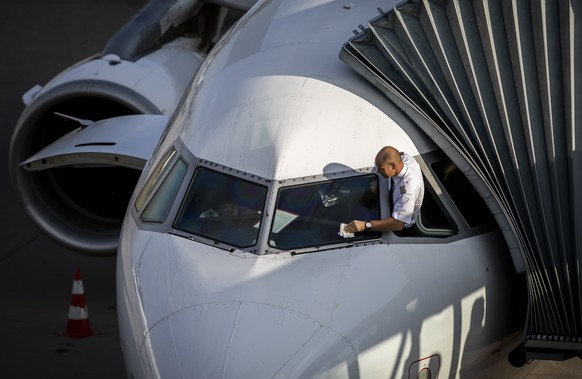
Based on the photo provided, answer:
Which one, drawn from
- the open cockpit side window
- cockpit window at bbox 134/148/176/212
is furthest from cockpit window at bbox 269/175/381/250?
cockpit window at bbox 134/148/176/212

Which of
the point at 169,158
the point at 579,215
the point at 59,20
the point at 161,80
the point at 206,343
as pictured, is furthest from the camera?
the point at 59,20

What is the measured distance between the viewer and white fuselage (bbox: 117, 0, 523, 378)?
7.27 metres

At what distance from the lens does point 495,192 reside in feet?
26.7

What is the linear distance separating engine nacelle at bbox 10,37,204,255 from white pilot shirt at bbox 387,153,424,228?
5344 mm

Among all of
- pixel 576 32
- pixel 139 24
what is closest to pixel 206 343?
pixel 576 32

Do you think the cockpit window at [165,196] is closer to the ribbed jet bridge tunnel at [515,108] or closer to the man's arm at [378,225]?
the man's arm at [378,225]

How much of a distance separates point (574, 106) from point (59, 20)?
20205 millimetres

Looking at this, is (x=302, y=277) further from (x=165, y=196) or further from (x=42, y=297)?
(x=42, y=297)

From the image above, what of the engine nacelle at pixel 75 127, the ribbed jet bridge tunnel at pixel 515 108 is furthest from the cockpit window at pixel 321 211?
the engine nacelle at pixel 75 127

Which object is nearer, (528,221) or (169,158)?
(528,221)

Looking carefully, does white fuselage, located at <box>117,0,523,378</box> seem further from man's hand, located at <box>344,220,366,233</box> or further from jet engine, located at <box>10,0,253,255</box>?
jet engine, located at <box>10,0,253,255</box>

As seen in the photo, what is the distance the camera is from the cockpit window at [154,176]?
882 centimetres

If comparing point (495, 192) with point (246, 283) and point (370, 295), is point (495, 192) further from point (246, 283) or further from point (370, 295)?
point (246, 283)

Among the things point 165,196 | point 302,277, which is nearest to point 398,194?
point 302,277
